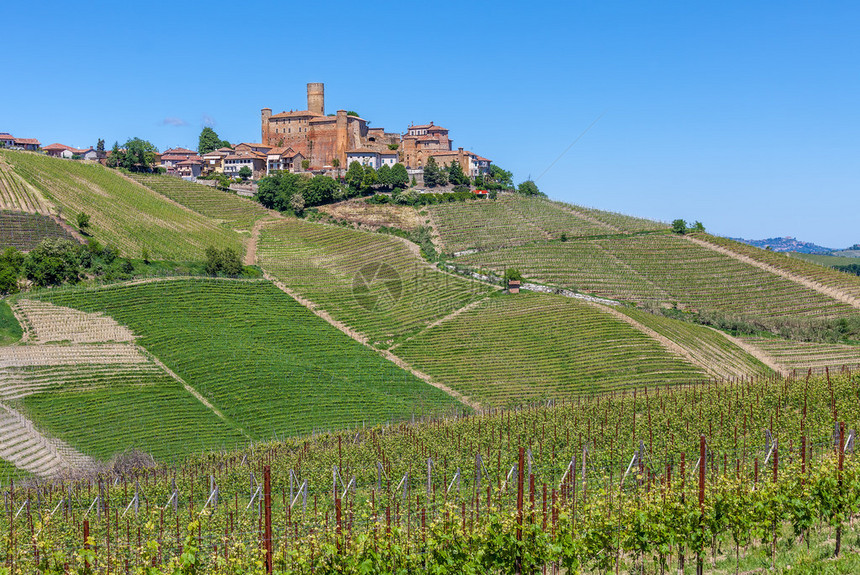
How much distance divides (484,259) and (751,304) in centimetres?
2157

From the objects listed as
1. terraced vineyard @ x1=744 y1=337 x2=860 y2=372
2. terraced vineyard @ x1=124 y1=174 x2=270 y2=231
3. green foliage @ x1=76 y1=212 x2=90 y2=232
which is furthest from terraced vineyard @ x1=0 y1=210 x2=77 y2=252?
terraced vineyard @ x1=744 y1=337 x2=860 y2=372

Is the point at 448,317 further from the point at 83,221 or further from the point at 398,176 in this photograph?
the point at 398,176

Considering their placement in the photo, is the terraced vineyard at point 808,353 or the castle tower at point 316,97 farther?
the castle tower at point 316,97

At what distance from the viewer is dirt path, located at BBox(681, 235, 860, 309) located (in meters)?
59.3

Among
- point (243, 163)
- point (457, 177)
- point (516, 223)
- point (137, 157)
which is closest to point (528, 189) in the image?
point (457, 177)

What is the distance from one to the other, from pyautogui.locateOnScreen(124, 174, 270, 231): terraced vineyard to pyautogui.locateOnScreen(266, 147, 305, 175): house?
12811mm

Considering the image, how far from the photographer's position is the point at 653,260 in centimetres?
6919

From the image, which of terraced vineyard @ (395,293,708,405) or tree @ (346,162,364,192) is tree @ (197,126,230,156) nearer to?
tree @ (346,162,364,192)

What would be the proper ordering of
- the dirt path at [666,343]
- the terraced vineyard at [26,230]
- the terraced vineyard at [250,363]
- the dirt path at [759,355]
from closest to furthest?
the terraced vineyard at [250,363] < the dirt path at [666,343] < the dirt path at [759,355] < the terraced vineyard at [26,230]

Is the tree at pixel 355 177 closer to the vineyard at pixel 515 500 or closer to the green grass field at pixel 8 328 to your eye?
the green grass field at pixel 8 328

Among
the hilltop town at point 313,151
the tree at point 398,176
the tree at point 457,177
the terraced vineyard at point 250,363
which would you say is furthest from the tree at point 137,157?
the terraced vineyard at point 250,363

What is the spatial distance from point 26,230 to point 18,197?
8.30 metres

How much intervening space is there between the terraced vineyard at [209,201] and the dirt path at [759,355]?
49340 millimetres

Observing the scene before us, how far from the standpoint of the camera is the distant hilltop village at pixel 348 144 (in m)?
109
